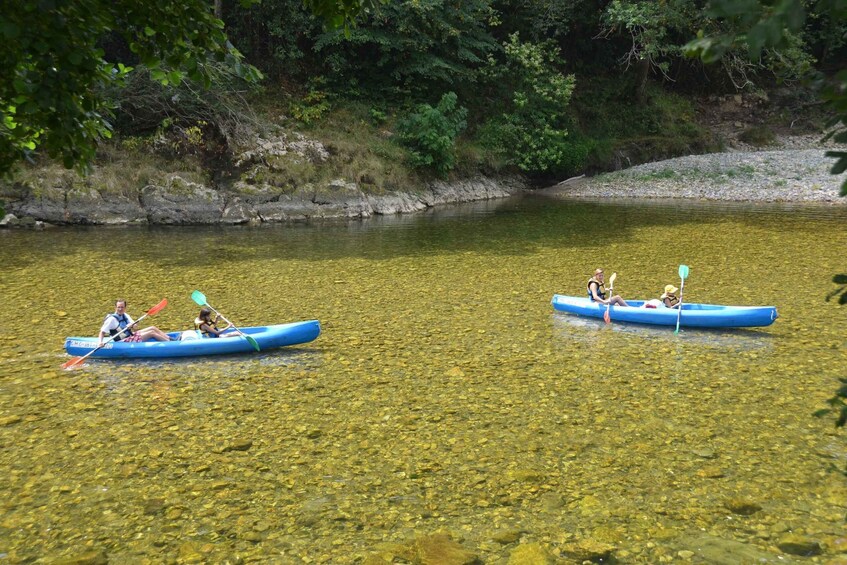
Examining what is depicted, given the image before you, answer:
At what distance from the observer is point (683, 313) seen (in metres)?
11.1

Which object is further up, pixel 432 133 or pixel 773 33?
pixel 432 133

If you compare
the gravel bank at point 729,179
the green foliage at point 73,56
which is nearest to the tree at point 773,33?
the green foliage at point 73,56

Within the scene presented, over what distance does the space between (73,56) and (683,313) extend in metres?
9.52

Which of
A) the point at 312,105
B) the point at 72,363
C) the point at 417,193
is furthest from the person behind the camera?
the point at 312,105

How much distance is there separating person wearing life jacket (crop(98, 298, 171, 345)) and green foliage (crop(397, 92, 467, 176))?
16.9m

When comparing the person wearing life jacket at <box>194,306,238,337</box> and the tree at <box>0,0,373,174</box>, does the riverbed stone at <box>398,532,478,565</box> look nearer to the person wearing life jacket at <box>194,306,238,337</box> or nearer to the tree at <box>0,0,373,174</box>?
the tree at <box>0,0,373,174</box>

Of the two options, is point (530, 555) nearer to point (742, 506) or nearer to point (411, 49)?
point (742, 506)

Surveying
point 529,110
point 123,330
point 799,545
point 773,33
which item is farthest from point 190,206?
point 773,33

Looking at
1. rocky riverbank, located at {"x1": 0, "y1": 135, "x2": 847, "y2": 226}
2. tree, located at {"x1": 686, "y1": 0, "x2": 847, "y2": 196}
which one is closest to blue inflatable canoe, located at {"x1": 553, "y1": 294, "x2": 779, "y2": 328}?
tree, located at {"x1": 686, "y1": 0, "x2": 847, "y2": 196}

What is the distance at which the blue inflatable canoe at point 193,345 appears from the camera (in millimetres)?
9961

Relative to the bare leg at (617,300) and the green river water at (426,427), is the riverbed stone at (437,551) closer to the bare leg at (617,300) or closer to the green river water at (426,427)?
the green river water at (426,427)

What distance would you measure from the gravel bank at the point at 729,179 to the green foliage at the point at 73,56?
84.4 feet

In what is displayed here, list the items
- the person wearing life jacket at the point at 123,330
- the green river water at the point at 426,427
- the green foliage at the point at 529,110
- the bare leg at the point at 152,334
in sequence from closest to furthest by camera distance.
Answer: the green river water at the point at 426,427
the person wearing life jacket at the point at 123,330
the bare leg at the point at 152,334
the green foliage at the point at 529,110

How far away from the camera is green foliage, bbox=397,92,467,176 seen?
25734mm
